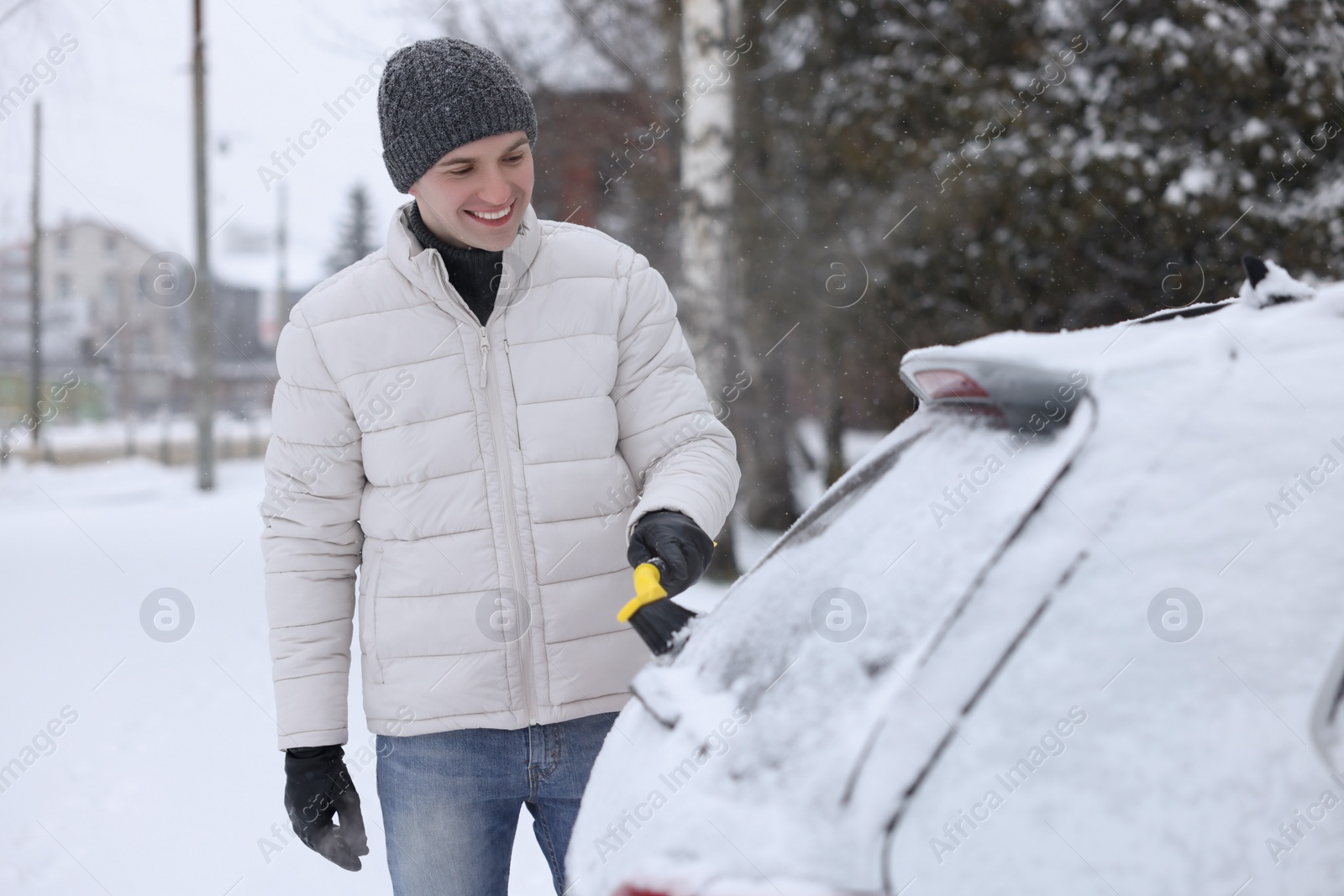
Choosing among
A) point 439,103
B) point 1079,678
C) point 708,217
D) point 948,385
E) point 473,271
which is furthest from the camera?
point 708,217

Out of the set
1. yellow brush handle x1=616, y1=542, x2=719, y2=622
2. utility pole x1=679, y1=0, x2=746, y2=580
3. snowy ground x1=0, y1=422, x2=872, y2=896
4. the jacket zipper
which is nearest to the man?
the jacket zipper

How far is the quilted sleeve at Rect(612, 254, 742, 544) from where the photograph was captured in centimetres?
184

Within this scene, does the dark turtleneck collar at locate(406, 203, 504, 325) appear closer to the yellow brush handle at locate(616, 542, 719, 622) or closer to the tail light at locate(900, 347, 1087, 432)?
the yellow brush handle at locate(616, 542, 719, 622)

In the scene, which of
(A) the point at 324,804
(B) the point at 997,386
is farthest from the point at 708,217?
(B) the point at 997,386

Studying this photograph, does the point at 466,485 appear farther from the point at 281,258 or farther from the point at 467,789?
the point at 281,258

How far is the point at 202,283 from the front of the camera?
14.8 m

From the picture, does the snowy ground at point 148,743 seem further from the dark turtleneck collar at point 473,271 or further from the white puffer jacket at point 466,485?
the dark turtleneck collar at point 473,271

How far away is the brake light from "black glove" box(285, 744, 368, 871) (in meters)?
1.24

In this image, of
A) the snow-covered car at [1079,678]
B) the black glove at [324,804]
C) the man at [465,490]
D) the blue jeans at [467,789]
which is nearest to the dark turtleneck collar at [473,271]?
the man at [465,490]

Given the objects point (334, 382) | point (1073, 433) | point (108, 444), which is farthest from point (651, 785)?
point (108, 444)

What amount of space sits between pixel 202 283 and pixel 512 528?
14804 mm

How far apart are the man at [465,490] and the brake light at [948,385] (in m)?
0.46

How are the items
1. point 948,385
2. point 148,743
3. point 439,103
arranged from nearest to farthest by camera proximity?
point 948,385, point 439,103, point 148,743

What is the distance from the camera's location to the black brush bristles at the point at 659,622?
1.43 metres
